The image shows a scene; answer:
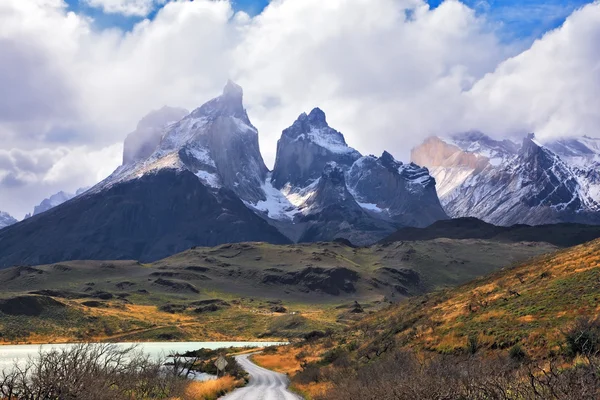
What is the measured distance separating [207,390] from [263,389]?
953 cm

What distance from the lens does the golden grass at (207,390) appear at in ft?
129

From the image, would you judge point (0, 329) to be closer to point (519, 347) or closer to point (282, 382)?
point (282, 382)

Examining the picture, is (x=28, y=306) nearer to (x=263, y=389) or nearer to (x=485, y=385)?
(x=263, y=389)

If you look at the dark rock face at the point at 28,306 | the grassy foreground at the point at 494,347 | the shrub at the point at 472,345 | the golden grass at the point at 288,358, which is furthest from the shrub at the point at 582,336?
the dark rock face at the point at 28,306

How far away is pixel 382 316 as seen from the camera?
87.7m

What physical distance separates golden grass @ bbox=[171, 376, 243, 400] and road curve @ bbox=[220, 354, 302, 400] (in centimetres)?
80

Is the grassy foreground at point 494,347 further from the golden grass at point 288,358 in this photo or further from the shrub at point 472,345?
the golden grass at point 288,358

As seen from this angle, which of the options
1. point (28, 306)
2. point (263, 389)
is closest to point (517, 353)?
point (263, 389)

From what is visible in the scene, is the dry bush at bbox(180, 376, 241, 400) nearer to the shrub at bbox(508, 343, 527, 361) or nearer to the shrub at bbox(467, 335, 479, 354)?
the shrub at bbox(467, 335, 479, 354)

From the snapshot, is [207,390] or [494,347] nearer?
[494,347]

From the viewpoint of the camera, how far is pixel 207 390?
45.1 metres

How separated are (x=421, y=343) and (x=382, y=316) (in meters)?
43.0

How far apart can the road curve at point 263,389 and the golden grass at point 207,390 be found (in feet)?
2.62

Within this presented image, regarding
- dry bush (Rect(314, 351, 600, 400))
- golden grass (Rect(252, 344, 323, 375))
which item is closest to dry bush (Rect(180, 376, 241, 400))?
dry bush (Rect(314, 351, 600, 400))
